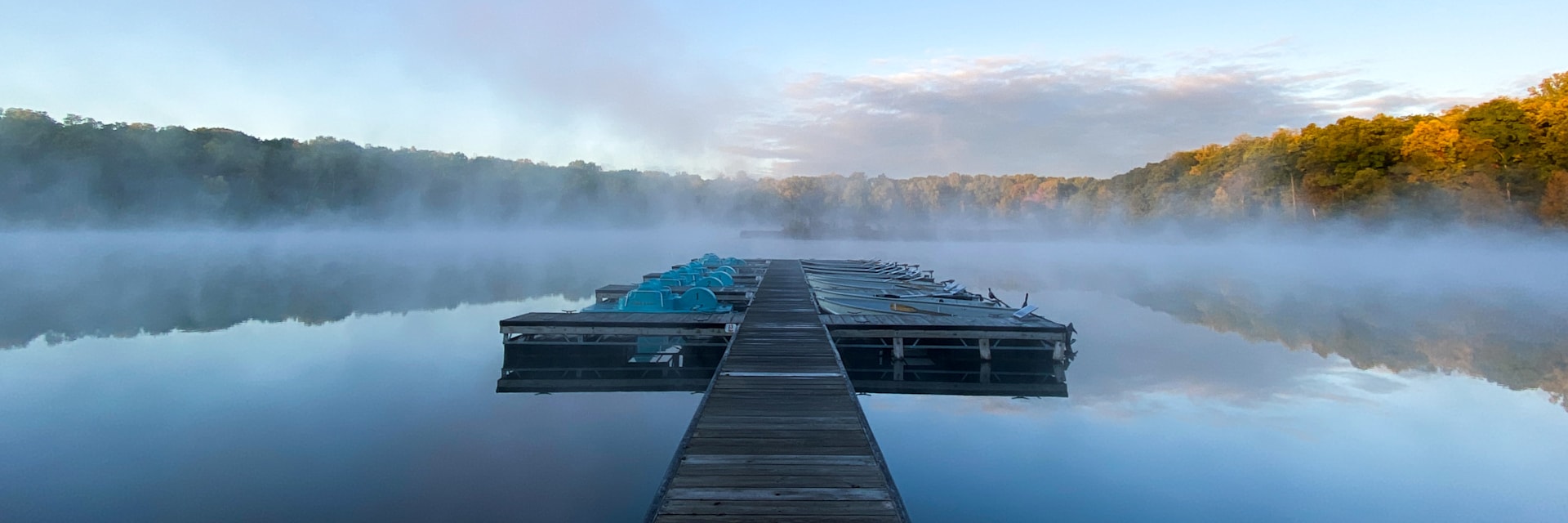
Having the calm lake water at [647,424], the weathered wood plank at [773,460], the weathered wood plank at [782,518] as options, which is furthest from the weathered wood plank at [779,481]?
the calm lake water at [647,424]

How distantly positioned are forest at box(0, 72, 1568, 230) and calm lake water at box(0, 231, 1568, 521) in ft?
74.0

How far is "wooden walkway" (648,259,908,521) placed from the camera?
411 centimetres

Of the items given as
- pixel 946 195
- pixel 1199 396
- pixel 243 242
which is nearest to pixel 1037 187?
pixel 946 195

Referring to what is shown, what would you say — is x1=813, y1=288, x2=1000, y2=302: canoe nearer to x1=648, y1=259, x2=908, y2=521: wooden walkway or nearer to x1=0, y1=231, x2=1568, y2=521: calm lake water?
x1=0, y1=231, x2=1568, y2=521: calm lake water

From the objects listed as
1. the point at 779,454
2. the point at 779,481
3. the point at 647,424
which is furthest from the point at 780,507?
the point at 647,424

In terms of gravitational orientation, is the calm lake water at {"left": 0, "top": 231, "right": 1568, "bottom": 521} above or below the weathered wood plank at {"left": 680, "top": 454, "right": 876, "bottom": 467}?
below

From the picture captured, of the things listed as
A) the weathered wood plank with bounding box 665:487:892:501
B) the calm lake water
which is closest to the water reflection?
the calm lake water

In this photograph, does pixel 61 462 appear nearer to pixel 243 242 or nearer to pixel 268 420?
pixel 268 420

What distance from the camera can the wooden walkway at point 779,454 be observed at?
4.11 meters

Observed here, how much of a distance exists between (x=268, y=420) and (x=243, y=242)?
64.6 meters

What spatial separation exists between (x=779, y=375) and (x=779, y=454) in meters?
2.49

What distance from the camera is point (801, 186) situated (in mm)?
97188

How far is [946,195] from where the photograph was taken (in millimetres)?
93938

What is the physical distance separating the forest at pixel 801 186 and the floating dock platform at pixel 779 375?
36694 millimetres
